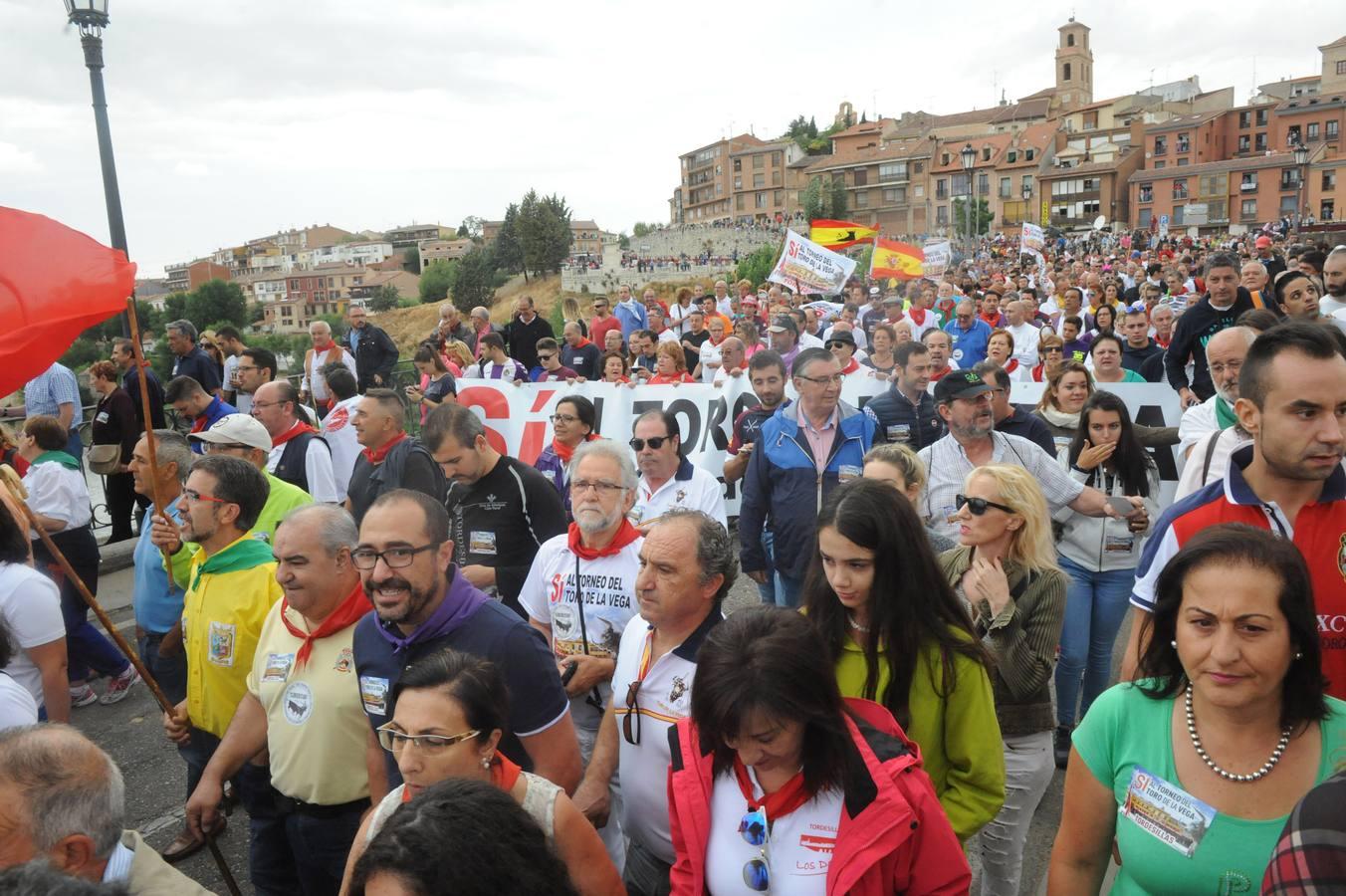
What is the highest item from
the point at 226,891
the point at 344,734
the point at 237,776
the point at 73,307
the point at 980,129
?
the point at 980,129

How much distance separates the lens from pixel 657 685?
9.17 feet

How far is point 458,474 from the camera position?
446 cm

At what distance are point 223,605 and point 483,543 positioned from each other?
1230 millimetres

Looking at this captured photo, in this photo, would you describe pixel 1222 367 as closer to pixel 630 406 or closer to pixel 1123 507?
pixel 1123 507

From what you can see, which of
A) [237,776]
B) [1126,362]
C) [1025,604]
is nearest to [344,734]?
[237,776]

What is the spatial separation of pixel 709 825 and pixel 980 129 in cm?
11253

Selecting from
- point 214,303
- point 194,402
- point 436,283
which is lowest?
point 194,402

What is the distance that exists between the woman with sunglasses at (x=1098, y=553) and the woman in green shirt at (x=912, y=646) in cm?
209

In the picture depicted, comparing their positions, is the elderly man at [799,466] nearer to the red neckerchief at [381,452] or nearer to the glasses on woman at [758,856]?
the red neckerchief at [381,452]

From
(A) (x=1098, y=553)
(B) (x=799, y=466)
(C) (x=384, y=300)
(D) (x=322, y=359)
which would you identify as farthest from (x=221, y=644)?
(C) (x=384, y=300)

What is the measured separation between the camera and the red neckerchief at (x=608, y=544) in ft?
11.5

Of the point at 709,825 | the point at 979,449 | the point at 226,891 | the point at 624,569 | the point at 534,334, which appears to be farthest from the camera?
the point at 534,334

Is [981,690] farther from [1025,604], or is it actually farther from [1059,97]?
[1059,97]

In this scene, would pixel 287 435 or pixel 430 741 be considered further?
pixel 287 435
